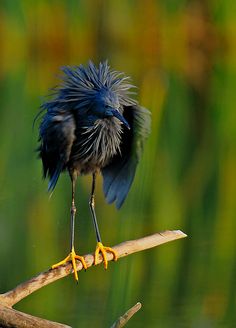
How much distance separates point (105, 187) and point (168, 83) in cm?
977

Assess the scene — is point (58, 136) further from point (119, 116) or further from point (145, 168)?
point (145, 168)

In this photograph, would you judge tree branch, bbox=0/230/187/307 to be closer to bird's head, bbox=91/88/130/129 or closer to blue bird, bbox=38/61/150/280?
blue bird, bbox=38/61/150/280

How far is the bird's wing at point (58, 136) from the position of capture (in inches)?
197

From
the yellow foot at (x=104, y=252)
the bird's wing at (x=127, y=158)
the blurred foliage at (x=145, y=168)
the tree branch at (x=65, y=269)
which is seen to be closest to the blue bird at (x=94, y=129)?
the bird's wing at (x=127, y=158)

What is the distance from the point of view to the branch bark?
393cm

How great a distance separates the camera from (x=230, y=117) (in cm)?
1178

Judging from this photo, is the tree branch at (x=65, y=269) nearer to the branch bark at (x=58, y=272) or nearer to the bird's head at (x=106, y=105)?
the branch bark at (x=58, y=272)

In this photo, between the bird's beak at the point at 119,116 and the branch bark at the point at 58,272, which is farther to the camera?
the bird's beak at the point at 119,116

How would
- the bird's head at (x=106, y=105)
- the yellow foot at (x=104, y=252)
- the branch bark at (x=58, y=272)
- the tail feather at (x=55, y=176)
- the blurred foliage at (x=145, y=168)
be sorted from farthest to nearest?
the blurred foliage at (x=145, y=168), the tail feather at (x=55, y=176), the bird's head at (x=106, y=105), the yellow foot at (x=104, y=252), the branch bark at (x=58, y=272)

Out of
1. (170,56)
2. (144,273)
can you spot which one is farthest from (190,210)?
(170,56)

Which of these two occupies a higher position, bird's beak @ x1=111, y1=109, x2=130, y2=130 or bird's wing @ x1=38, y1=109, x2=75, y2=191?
bird's beak @ x1=111, y1=109, x2=130, y2=130

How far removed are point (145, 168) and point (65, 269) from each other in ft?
15.8

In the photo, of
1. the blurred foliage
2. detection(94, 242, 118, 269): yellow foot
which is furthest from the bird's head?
the blurred foliage

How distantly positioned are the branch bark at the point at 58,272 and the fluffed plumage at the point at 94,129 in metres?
0.58
